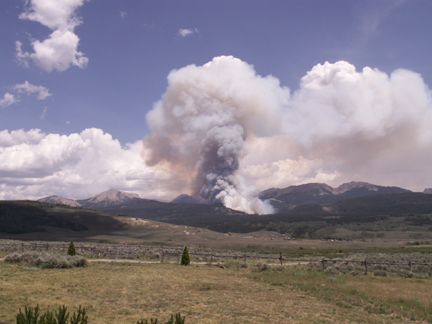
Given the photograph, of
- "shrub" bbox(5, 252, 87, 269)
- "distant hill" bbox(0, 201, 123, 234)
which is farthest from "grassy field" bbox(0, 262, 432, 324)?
"distant hill" bbox(0, 201, 123, 234)

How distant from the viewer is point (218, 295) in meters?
24.8

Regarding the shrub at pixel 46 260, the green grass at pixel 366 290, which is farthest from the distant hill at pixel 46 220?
the green grass at pixel 366 290

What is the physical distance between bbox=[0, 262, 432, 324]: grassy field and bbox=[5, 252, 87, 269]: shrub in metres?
2.05

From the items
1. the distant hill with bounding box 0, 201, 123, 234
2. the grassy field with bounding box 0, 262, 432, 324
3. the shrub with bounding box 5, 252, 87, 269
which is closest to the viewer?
the grassy field with bounding box 0, 262, 432, 324

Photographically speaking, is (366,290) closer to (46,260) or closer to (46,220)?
(46,260)

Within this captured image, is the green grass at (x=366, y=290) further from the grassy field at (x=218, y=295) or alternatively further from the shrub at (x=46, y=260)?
the shrub at (x=46, y=260)

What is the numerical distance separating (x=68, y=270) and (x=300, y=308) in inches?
800

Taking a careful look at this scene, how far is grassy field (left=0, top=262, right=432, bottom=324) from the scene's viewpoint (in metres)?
19.5

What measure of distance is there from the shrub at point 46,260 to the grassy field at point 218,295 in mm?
2048

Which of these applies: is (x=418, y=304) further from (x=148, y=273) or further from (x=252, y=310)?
(x=148, y=273)

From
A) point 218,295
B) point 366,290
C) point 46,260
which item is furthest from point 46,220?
point 366,290

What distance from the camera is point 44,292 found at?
2338cm

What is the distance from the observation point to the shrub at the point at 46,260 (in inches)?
1420

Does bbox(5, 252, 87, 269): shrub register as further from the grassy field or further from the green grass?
the green grass
